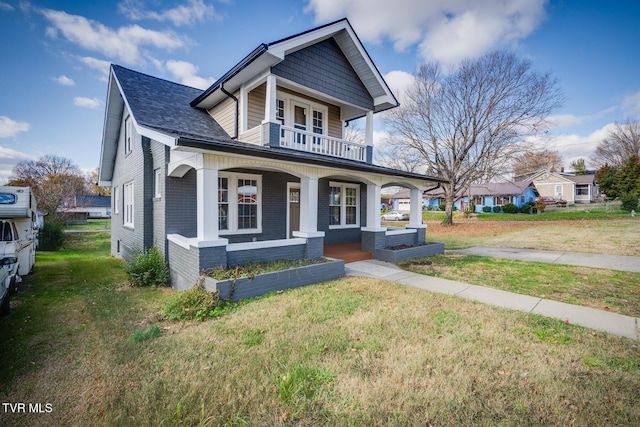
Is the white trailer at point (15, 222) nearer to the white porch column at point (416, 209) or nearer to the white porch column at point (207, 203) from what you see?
the white porch column at point (207, 203)

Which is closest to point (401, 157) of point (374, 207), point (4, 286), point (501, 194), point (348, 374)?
point (374, 207)

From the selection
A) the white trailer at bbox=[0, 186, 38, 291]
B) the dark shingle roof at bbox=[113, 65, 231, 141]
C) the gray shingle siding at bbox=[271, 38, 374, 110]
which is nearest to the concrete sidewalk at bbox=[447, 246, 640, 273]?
the gray shingle siding at bbox=[271, 38, 374, 110]

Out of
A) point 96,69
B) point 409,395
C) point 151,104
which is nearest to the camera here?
point 409,395

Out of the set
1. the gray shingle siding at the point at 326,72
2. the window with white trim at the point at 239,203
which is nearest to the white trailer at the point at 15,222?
the window with white trim at the point at 239,203

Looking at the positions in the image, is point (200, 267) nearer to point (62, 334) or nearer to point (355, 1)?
point (62, 334)

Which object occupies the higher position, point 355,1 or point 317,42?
point 355,1

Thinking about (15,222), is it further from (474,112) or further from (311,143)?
(474,112)

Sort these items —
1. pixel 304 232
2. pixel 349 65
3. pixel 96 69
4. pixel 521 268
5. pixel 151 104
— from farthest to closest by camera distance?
1. pixel 96 69
2. pixel 349 65
3. pixel 151 104
4. pixel 521 268
5. pixel 304 232

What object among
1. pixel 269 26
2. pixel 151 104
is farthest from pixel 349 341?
pixel 269 26

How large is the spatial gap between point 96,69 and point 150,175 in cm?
812

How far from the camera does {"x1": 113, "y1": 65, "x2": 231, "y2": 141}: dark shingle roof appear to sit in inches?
341

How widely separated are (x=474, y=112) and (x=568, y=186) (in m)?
42.5

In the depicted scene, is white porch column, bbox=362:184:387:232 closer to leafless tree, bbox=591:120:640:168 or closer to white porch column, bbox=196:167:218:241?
white porch column, bbox=196:167:218:241

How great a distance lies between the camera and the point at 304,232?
795cm
